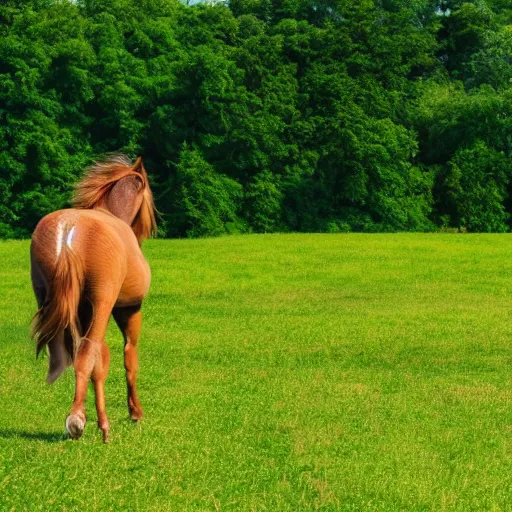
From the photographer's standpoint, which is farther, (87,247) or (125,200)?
(125,200)

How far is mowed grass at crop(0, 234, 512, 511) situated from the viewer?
5.82 metres

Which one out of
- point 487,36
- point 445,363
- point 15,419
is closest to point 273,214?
point 487,36

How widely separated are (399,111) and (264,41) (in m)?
7.16

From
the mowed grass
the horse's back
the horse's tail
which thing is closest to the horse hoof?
the mowed grass

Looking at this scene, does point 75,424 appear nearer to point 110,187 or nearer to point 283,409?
point 110,187

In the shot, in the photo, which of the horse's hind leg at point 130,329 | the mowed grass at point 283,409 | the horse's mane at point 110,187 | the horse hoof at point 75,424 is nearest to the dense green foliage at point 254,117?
the mowed grass at point 283,409

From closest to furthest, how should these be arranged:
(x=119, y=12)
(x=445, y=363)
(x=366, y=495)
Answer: (x=366, y=495) < (x=445, y=363) < (x=119, y=12)

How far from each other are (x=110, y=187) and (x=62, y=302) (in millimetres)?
1371

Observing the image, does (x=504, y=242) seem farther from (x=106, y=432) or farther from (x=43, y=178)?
(x=106, y=432)

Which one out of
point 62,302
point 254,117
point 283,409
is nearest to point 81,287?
point 62,302

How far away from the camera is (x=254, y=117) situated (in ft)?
147

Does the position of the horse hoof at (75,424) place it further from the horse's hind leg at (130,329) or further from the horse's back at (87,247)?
the horse's hind leg at (130,329)

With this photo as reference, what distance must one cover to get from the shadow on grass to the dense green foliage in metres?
32.8

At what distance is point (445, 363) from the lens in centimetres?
1207
